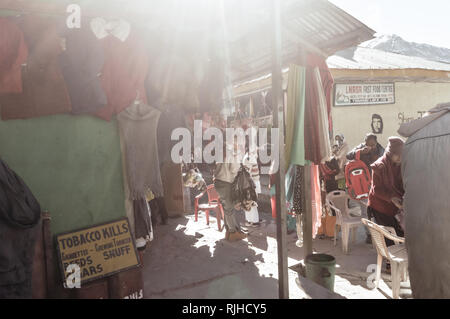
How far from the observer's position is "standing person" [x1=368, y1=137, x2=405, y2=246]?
194 inches

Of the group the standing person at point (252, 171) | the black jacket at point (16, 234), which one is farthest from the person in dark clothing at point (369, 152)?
the black jacket at point (16, 234)

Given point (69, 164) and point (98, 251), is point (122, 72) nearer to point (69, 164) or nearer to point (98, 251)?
point (69, 164)

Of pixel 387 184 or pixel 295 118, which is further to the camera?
pixel 387 184

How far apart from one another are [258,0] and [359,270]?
14.6 ft

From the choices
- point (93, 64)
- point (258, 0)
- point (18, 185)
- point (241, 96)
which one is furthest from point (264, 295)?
point (241, 96)

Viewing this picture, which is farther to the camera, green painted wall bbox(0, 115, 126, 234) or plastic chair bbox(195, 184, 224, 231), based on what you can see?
plastic chair bbox(195, 184, 224, 231)

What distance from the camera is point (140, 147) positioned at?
157 inches

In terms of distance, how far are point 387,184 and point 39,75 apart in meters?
5.04

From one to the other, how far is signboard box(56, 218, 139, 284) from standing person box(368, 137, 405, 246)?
12.7 feet

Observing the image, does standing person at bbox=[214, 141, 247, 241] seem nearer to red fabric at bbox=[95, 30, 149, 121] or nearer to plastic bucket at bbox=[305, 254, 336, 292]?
plastic bucket at bbox=[305, 254, 336, 292]

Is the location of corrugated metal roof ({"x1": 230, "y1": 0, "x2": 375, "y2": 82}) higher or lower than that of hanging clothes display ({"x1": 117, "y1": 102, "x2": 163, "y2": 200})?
higher

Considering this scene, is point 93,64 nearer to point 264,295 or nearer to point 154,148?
point 154,148


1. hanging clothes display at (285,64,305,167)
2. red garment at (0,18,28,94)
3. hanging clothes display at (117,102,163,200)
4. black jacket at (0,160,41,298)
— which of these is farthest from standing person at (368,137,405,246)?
red garment at (0,18,28,94)

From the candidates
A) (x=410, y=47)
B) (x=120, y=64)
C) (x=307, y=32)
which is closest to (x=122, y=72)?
(x=120, y=64)
